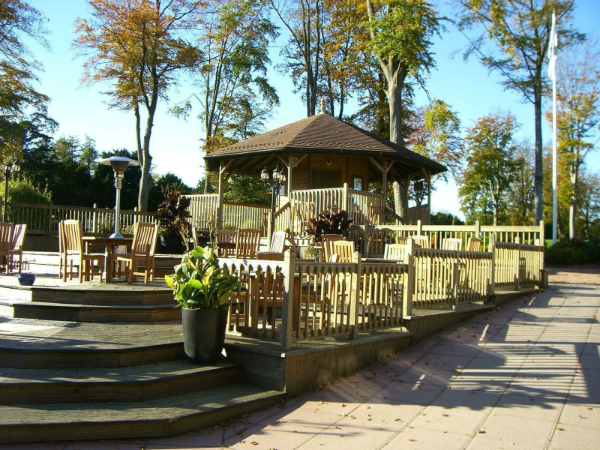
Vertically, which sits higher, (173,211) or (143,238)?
(173,211)

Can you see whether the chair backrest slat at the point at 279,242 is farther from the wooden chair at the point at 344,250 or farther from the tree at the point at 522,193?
the tree at the point at 522,193

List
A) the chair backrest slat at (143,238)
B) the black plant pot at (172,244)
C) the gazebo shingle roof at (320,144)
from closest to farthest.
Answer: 1. the chair backrest slat at (143,238)
2. the black plant pot at (172,244)
3. the gazebo shingle roof at (320,144)

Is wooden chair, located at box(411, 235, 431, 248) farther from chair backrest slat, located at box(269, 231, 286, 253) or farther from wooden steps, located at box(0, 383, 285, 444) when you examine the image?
wooden steps, located at box(0, 383, 285, 444)

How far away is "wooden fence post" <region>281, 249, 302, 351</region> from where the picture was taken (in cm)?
543

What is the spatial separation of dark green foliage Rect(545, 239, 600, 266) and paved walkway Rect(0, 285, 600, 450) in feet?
43.6

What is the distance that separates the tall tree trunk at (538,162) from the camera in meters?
23.2

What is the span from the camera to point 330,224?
1477 centimetres

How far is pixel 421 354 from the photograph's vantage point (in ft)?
22.9

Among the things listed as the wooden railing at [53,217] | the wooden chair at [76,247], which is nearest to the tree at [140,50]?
the wooden railing at [53,217]

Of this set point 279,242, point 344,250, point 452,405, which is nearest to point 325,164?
point 279,242

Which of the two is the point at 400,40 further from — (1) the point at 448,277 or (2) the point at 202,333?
(2) the point at 202,333

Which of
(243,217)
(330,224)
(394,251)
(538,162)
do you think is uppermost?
(538,162)

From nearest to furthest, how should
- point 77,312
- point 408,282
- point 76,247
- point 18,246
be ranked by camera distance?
point 77,312 < point 408,282 < point 76,247 < point 18,246

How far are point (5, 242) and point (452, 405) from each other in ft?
28.9
